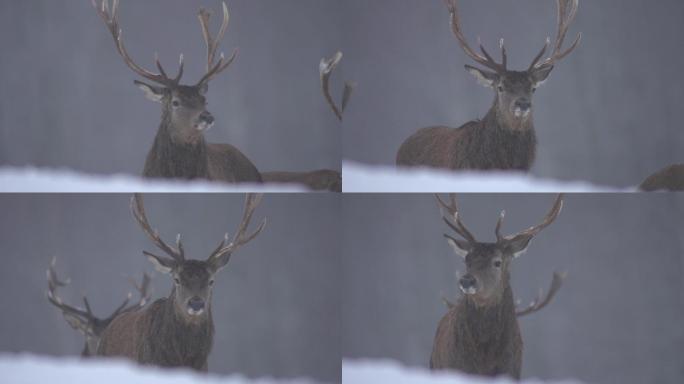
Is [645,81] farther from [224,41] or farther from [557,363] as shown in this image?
[224,41]

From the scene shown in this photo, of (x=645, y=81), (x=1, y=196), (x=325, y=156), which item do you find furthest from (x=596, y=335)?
(x=1, y=196)

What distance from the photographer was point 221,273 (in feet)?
9.93

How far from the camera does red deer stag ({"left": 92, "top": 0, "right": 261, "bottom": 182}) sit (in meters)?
2.91

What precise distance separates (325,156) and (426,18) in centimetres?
59

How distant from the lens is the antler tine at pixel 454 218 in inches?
117

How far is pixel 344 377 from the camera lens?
10.4 feet

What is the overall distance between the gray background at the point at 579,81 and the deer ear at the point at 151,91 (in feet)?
2.61

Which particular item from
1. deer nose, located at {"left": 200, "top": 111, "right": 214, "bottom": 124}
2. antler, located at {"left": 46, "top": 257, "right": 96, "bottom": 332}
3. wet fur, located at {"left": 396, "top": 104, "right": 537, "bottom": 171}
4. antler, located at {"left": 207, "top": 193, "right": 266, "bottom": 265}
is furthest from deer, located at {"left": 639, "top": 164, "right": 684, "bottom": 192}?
antler, located at {"left": 46, "top": 257, "right": 96, "bottom": 332}

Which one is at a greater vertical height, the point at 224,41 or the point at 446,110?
the point at 224,41

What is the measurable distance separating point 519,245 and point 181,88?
123 cm

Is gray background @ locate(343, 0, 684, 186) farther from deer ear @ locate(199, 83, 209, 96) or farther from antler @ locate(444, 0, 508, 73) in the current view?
deer ear @ locate(199, 83, 209, 96)

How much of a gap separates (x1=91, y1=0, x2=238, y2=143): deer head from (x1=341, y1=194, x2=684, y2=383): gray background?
2.43 feet

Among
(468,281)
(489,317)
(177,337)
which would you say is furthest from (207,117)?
(489,317)

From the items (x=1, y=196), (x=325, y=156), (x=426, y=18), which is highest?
(x=426, y=18)
